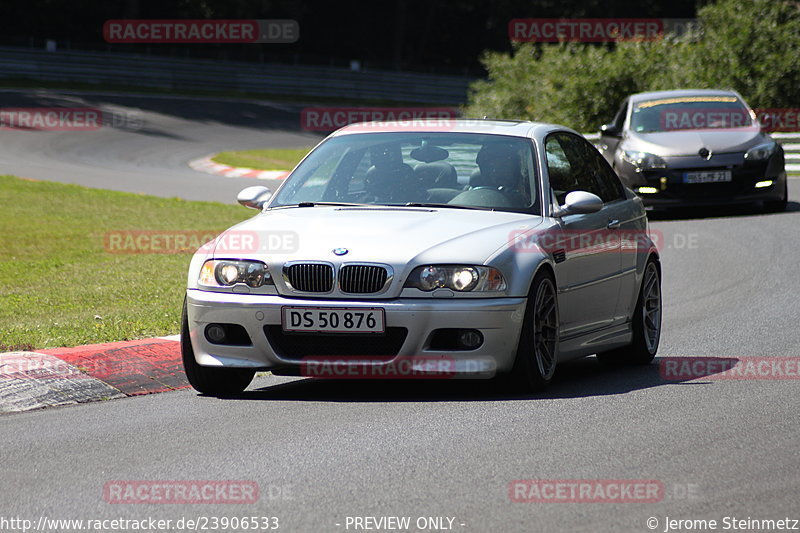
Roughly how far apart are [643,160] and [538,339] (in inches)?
447

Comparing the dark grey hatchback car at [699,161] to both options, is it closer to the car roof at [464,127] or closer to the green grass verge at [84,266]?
the green grass verge at [84,266]

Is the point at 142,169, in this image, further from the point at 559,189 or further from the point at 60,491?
the point at 60,491

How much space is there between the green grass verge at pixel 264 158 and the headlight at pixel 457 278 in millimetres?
23129

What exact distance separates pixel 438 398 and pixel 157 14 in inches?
2141

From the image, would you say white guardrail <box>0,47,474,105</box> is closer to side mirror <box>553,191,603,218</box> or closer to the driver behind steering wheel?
the driver behind steering wheel

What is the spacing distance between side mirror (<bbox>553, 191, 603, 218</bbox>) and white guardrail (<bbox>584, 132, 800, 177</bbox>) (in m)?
17.6

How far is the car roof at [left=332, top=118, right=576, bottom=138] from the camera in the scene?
27.4ft

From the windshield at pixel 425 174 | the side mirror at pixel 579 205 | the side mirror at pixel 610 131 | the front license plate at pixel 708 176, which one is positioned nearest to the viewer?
the side mirror at pixel 579 205

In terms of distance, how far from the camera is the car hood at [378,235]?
22.9ft

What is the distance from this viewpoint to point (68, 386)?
25.1 feet

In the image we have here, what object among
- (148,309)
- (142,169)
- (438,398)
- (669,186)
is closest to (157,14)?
(142,169)

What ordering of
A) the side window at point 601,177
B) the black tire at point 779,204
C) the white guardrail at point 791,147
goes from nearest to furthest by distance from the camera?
1. the side window at point 601,177
2. the black tire at point 779,204
3. the white guardrail at point 791,147

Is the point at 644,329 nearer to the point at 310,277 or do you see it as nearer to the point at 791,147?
the point at 310,277

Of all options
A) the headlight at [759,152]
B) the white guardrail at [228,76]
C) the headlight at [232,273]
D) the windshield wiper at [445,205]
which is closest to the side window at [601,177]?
the windshield wiper at [445,205]
